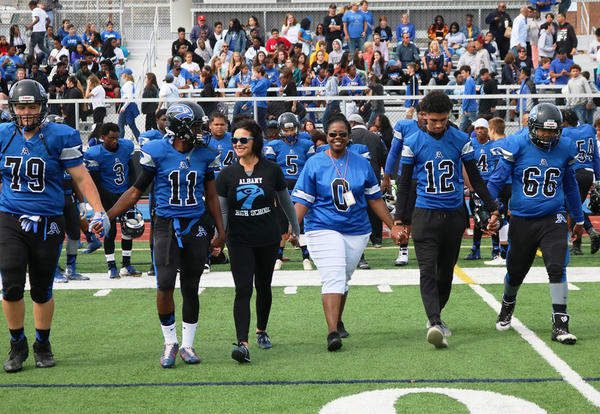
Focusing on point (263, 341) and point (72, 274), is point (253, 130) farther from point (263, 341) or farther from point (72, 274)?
point (72, 274)

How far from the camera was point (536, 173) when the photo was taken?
745 cm

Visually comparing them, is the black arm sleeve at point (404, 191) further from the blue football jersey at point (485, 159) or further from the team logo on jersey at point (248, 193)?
the blue football jersey at point (485, 159)

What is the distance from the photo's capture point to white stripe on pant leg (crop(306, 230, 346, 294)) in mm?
7156

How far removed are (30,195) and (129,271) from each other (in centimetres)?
510

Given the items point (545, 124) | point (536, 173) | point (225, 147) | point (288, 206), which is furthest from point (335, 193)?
point (225, 147)

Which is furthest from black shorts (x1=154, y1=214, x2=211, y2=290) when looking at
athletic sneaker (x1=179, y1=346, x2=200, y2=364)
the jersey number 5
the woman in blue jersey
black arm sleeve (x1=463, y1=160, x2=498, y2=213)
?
black arm sleeve (x1=463, y1=160, x2=498, y2=213)

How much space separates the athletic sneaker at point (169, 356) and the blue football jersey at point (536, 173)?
2939 mm

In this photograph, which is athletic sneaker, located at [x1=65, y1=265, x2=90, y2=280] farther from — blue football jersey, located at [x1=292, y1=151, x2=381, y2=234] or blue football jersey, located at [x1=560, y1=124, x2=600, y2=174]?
blue football jersey, located at [x1=560, y1=124, x2=600, y2=174]

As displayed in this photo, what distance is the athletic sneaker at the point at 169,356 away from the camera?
6.64 m

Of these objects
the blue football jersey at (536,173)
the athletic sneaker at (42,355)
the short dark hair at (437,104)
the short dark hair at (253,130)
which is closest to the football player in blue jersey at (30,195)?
the athletic sneaker at (42,355)

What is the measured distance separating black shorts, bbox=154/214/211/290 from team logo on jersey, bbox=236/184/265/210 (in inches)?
13.9

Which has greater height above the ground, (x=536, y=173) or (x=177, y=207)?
(x=536, y=173)

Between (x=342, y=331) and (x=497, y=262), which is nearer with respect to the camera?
(x=342, y=331)

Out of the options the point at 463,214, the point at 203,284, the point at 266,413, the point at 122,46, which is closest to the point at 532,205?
the point at 463,214
